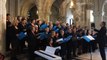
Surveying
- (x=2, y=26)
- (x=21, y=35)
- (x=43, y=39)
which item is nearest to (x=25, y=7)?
(x=43, y=39)

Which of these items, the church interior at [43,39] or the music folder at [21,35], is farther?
the music folder at [21,35]

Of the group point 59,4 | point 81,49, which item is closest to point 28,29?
point 81,49

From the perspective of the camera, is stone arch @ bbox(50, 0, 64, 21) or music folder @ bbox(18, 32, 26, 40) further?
stone arch @ bbox(50, 0, 64, 21)

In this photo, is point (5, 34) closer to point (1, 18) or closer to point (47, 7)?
point (1, 18)

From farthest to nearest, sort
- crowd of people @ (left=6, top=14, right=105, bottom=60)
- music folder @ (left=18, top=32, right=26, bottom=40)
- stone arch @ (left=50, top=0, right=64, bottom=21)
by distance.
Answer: stone arch @ (left=50, top=0, right=64, bottom=21), music folder @ (left=18, top=32, right=26, bottom=40), crowd of people @ (left=6, top=14, right=105, bottom=60)

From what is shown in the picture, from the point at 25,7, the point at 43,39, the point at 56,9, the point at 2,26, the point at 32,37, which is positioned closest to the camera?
the point at 2,26

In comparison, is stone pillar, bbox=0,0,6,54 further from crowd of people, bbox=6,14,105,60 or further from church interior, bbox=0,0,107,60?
A: crowd of people, bbox=6,14,105,60

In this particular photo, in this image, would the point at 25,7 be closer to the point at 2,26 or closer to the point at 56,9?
the point at 56,9

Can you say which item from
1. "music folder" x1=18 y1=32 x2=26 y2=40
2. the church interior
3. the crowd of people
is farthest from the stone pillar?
"music folder" x1=18 y1=32 x2=26 y2=40

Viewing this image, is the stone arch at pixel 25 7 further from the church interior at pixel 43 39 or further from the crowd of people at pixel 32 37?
the crowd of people at pixel 32 37

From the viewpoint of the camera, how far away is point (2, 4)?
9945 mm

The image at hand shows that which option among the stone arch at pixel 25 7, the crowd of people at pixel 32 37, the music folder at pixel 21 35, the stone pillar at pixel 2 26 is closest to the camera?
the stone pillar at pixel 2 26

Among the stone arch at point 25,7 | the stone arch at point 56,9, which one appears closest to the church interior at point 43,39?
the stone arch at point 25,7

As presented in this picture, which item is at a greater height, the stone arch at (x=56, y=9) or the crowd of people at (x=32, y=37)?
the stone arch at (x=56, y=9)
